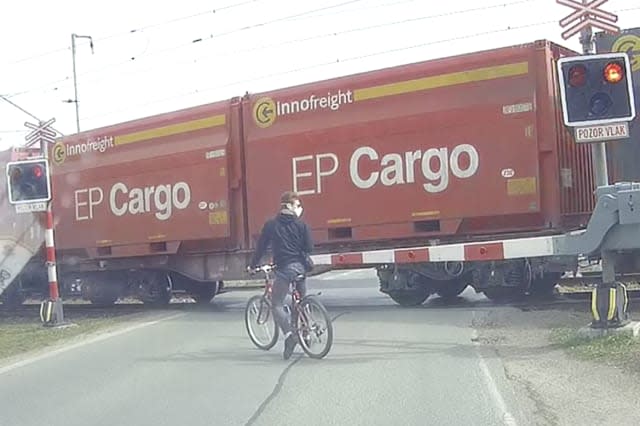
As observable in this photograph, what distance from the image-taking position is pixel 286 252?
9.73 meters

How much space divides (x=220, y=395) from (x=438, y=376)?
2092mm

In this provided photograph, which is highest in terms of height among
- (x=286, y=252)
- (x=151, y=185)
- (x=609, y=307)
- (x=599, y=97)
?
(x=599, y=97)

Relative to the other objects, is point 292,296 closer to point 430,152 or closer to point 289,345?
point 289,345

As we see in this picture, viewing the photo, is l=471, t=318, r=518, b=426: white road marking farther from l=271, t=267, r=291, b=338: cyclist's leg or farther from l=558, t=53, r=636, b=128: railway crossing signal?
l=558, t=53, r=636, b=128: railway crossing signal

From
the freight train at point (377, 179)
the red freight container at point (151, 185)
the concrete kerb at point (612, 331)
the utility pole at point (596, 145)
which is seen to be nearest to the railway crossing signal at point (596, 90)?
the utility pole at point (596, 145)

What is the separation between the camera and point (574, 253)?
9.96 metres

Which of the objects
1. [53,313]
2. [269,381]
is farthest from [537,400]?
[53,313]

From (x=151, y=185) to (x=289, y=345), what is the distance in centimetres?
792

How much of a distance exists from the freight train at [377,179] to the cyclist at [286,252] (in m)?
2.93

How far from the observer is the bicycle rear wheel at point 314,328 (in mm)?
9531

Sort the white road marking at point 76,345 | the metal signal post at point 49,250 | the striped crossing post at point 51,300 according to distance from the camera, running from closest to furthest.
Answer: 1. the white road marking at point 76,345
2. the metal signal post at point 49,250
3. the striped crossing post at point 51,300

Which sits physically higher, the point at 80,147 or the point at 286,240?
the point at 80,147

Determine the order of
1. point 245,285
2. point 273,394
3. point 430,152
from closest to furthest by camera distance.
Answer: point 273,394 < point 430,152 < point 245,285

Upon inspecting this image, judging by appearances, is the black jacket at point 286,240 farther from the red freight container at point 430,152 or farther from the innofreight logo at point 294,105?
the innofreight logo at point 294,105
